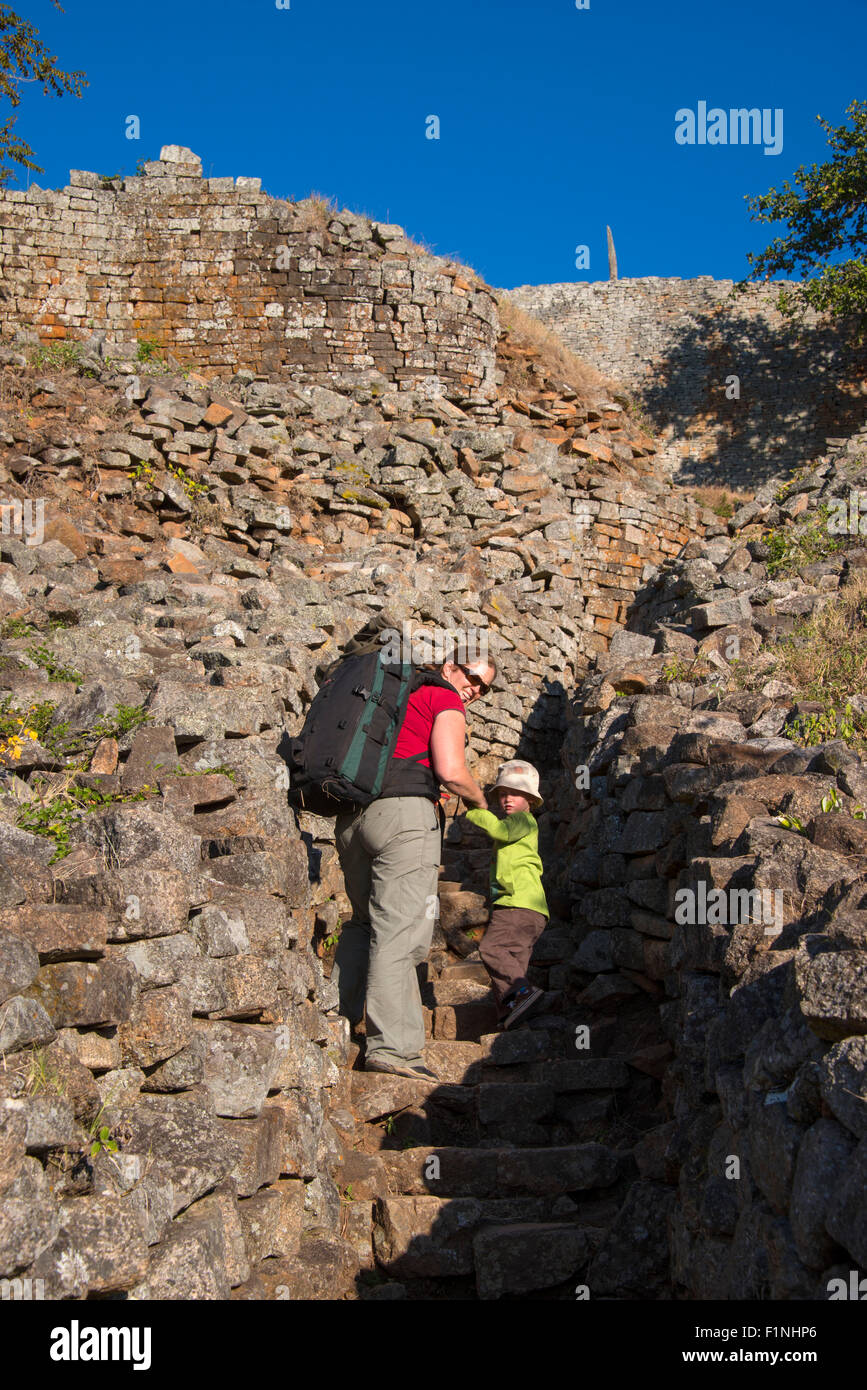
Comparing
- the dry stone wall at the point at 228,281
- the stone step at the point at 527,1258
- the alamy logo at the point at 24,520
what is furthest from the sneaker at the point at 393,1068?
the dry stone wall at the point at 228,281

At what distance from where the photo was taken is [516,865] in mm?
6168

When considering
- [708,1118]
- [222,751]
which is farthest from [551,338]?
[708,1118]

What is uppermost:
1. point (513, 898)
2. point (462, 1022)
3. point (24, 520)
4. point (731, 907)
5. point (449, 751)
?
point (24, 520)

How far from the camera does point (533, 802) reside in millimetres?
6496

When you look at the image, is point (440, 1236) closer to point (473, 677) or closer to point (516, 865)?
point (516, 865)

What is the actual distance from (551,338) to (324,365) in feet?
15.5

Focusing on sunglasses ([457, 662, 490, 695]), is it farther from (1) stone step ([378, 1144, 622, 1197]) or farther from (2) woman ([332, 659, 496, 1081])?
(1) stone step ([378, 1144, 622, 1197])

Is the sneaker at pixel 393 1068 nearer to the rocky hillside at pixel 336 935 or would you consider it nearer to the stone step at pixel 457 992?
the rocky hillside at pixel 336 935

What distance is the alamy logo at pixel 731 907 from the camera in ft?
12.0

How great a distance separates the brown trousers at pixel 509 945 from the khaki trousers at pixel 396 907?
0.86 m

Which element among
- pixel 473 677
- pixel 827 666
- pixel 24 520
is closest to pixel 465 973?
pixel 473 677

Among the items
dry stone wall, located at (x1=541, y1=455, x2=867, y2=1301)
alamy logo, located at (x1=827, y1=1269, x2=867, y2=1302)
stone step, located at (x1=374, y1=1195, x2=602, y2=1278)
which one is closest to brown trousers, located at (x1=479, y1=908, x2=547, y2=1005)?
dry stone wall, located at (x1=541, y1=455, x2=867, y2=1301)

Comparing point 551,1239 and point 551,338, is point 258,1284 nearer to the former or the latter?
point 551,1239

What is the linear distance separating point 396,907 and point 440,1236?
4.51ft
